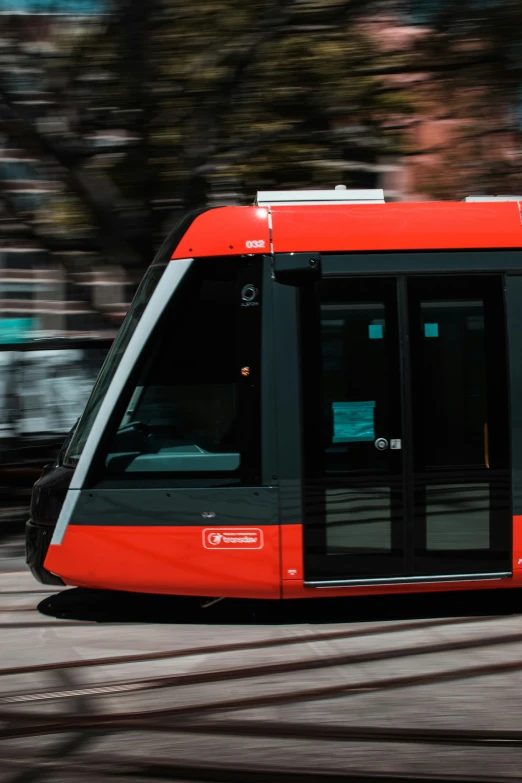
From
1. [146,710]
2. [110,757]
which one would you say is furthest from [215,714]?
[110,757]

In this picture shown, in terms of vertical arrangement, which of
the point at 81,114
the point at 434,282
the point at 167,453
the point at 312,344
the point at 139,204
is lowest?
the point at 167,453

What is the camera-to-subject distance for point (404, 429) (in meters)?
5.73

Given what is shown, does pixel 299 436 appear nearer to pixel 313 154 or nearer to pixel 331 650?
pixel 331 650

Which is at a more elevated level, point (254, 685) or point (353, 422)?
point (353, 422)

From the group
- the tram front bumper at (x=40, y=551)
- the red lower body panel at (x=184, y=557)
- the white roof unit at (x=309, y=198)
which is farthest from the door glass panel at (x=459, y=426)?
the tram front bumper at (x=40, y=551)

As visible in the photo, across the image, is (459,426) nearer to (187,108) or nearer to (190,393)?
(190,393)

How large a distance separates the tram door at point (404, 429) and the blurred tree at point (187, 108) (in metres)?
4.03

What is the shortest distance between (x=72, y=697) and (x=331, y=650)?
1434mm

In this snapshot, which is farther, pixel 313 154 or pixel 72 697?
pixel 313 154

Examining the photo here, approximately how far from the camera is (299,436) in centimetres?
564

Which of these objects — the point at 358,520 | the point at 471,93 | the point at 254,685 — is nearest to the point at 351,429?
the point at 358,520

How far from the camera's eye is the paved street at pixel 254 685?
3734 millimetres

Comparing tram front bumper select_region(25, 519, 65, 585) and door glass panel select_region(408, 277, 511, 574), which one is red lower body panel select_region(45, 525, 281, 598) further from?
door glass panel select_region(408, 277, 511, 574)

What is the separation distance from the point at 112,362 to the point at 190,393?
55cm
